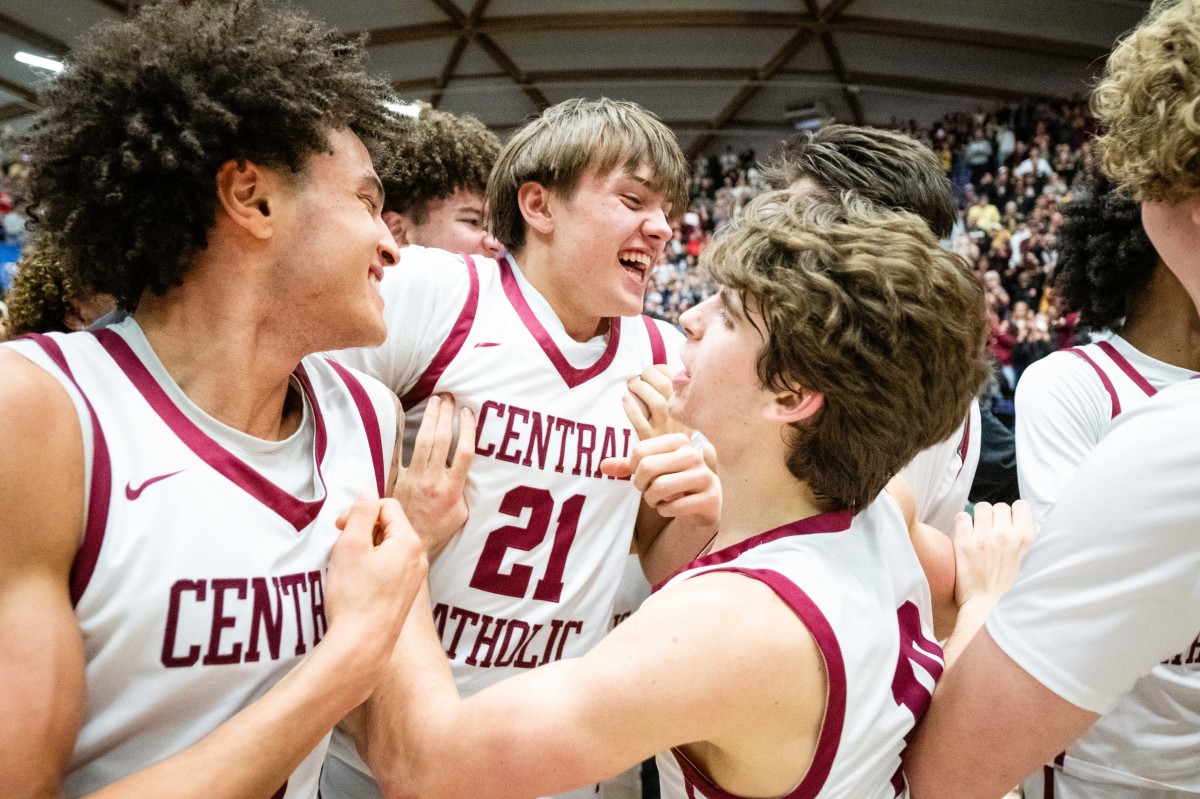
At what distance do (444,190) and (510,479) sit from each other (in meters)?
1.73

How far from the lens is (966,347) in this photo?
151cm

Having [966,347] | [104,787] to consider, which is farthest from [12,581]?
[966,347]

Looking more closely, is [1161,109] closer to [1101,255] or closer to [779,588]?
[779,588]

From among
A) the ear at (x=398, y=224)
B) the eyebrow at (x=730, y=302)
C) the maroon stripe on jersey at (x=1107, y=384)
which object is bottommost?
the eyebrow at (x=730, y=302)

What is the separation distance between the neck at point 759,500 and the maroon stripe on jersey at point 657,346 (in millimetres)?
1021

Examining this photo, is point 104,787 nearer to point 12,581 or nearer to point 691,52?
point 12,581

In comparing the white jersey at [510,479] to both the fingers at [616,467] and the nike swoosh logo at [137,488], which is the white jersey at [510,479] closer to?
the fingers at [616,467]

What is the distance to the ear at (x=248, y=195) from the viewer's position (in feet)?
5.26

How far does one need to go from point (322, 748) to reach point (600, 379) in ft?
3.81

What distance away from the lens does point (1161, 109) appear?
1371 mm

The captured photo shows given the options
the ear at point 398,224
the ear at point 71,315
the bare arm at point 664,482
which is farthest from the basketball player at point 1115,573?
the ear at point 398,224

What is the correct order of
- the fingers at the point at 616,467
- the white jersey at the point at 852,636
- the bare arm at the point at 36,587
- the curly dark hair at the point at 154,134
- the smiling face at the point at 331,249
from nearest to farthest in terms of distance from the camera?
the bare arm at the point at 36,587
the white jersey at the point at 852,636
the curly dark hair at the point at 154,134
the smiling face at the point at 331,249
the fingers at the point at 616,467

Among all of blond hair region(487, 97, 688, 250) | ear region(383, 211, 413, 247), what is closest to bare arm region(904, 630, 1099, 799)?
blond hair region(487, 97, 688, 250)

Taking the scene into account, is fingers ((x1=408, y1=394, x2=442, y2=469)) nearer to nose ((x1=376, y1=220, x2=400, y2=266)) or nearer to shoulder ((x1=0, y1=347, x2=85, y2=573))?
nose ((x1=376, y1=220, x2=400, y2=266))
